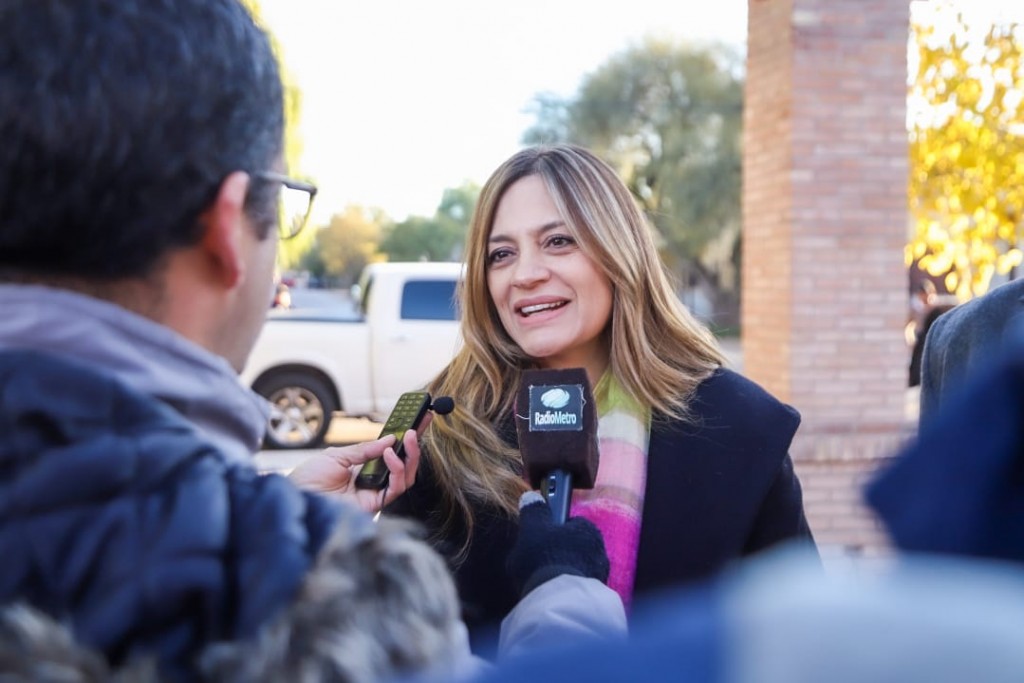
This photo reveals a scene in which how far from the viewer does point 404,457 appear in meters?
2.21

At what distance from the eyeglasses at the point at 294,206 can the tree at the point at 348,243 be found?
5358 cm

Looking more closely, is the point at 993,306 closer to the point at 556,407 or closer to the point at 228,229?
the point at 556,407

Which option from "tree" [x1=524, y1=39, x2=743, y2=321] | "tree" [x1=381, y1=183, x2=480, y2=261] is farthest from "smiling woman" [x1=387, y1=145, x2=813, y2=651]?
"tree" [x1=381, y1=183, x2=480, y2=261]

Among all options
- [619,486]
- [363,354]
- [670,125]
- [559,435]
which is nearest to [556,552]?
[559,435]

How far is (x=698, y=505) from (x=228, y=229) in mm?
1528

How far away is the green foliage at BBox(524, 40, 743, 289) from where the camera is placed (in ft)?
114

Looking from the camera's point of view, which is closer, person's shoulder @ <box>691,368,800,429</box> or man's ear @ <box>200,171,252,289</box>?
man's ear @ <box>200,171,252,289</box>

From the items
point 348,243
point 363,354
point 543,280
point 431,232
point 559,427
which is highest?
point 431,232

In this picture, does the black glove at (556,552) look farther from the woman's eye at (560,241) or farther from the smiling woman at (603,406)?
the woman's eye at (560,241)

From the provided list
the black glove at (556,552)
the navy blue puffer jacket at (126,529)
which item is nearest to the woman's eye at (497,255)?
the black glove at (556,552)

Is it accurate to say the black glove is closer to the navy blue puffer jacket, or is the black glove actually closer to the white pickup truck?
the navy blue puffer jacket

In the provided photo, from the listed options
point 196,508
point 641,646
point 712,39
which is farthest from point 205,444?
point 712,39

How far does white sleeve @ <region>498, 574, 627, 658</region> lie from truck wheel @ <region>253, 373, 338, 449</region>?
10.4 meters

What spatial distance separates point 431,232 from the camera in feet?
163
